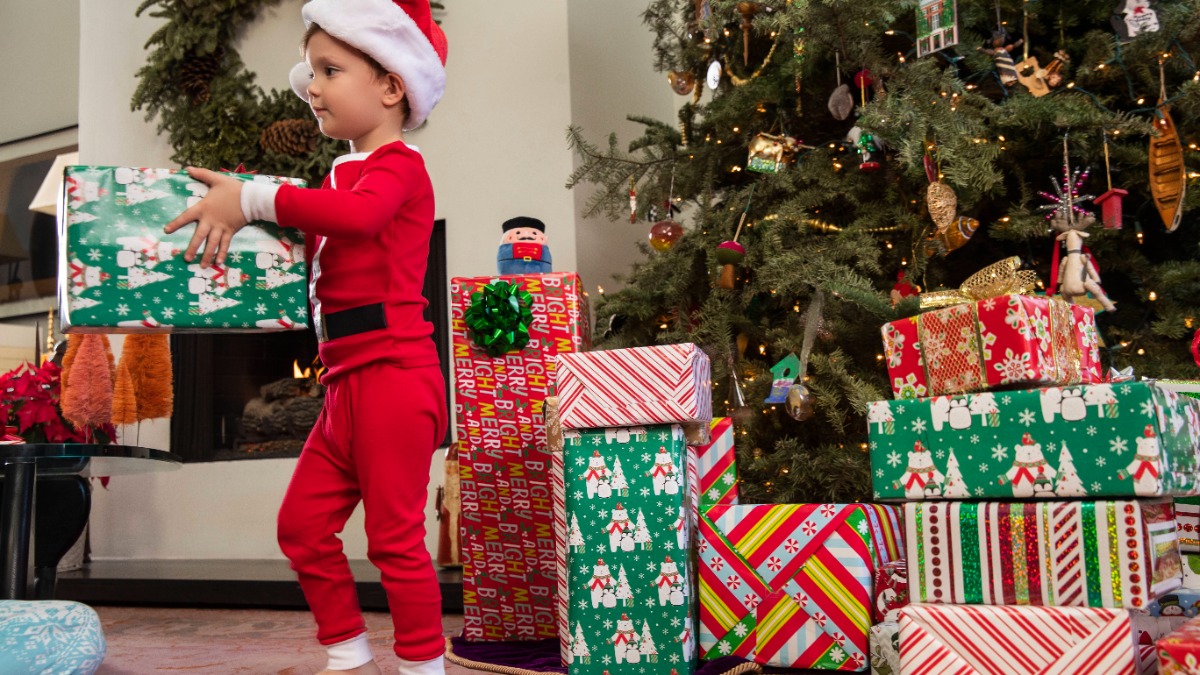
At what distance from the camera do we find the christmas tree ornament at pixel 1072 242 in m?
1.98

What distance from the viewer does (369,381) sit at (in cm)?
143

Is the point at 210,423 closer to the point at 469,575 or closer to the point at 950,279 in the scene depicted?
the point at 469,575

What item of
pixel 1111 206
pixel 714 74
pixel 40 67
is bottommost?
pixel 1111 206

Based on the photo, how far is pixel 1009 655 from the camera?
1234 mm

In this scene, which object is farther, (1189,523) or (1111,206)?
(1111,206)

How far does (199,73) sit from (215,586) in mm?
2072

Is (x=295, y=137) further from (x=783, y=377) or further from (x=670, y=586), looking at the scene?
(x=670, y=586)

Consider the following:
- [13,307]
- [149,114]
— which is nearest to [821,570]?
[149,114]

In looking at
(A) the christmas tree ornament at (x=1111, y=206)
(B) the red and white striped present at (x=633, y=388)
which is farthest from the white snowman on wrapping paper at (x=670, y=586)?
(A) the christmas tree ornament at (x=1111, y=206)

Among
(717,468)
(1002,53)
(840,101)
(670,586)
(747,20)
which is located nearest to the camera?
(670,586)

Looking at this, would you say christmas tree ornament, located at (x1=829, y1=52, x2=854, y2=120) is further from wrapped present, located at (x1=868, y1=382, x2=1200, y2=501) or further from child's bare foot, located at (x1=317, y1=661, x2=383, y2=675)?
child's bare foot, located at (x1=317, y1=661, x2=383, y2=675)

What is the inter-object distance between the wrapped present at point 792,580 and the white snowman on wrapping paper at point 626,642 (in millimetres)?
166

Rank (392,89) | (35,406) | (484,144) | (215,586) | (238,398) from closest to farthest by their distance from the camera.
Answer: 1. (392,89)
2. (35,406)
3. (215,586)
4. (484,144)
5. (238,398)

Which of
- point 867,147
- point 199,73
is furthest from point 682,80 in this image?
point 199,73
